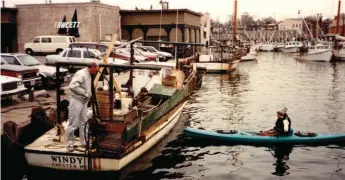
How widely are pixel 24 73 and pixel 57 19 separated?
24748 millimetres

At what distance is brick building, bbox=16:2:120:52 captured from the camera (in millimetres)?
38531

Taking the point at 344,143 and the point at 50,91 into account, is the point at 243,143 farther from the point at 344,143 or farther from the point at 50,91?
the point at 50,91

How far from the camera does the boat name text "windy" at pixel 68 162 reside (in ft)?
29.6

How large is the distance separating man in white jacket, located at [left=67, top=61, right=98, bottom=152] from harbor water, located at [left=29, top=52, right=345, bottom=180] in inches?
56.1

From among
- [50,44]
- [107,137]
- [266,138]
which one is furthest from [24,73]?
[50,44]

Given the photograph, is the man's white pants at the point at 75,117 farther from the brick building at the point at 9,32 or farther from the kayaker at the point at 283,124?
the brick building at the point at 9,32

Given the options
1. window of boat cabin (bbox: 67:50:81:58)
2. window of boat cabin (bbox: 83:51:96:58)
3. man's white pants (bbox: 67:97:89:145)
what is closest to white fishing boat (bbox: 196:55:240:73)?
window of boat cabin (bbox: 83:51:96:58)

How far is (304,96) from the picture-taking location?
23516 mm

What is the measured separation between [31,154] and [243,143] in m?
7.57

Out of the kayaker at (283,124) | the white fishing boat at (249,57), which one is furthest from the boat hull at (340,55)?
the kayaker at (283,124)

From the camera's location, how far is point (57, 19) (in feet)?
130

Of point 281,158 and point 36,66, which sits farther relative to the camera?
point 36,66

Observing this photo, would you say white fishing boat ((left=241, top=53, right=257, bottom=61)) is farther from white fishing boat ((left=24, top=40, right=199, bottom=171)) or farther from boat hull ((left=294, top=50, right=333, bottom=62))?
white fishing boat ((left=24, top=40, right=199, bottom=171))

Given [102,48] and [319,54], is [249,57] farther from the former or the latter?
[102,48]
